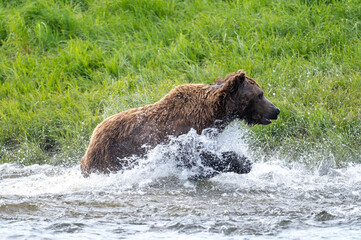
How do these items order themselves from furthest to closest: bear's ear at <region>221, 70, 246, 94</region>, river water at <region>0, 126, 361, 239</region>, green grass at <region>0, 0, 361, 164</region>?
green grass at <region>0, 0, 361, 164</region> → bear's ear at <region>221, 70, 246, 94</region> → river water at <region>0, 126, 361, 239</region>

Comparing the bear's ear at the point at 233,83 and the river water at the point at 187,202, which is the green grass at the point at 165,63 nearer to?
the river water at the point at 187,202

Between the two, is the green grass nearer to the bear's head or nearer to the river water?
the river water

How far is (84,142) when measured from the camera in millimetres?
7520

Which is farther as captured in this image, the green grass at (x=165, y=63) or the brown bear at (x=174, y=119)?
the green grass at (x=165, y=63)

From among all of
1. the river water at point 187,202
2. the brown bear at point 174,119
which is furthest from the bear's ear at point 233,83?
the river water at point 187,202

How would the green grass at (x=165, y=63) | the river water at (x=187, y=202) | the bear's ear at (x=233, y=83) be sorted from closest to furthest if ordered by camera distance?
the river water at (x=187, y=202)
the bear's ear at (x=233, y=83)
the green grass at (x=165, y=63)

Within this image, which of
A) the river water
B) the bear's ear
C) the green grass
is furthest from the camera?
the green grass

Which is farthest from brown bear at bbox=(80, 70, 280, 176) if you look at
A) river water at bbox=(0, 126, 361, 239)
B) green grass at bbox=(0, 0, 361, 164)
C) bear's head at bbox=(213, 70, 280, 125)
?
green grass at bbox=(0, 0, 361, 164)

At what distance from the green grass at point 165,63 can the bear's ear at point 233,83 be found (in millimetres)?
1471

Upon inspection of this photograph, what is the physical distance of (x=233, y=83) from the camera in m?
5.74

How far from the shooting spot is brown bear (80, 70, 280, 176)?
5.75 m

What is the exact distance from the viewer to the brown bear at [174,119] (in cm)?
575

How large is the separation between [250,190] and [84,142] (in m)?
2.91

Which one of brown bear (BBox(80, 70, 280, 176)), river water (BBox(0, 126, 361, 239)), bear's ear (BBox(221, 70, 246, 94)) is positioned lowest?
river water (BBox(0, 126, 361, 239))
